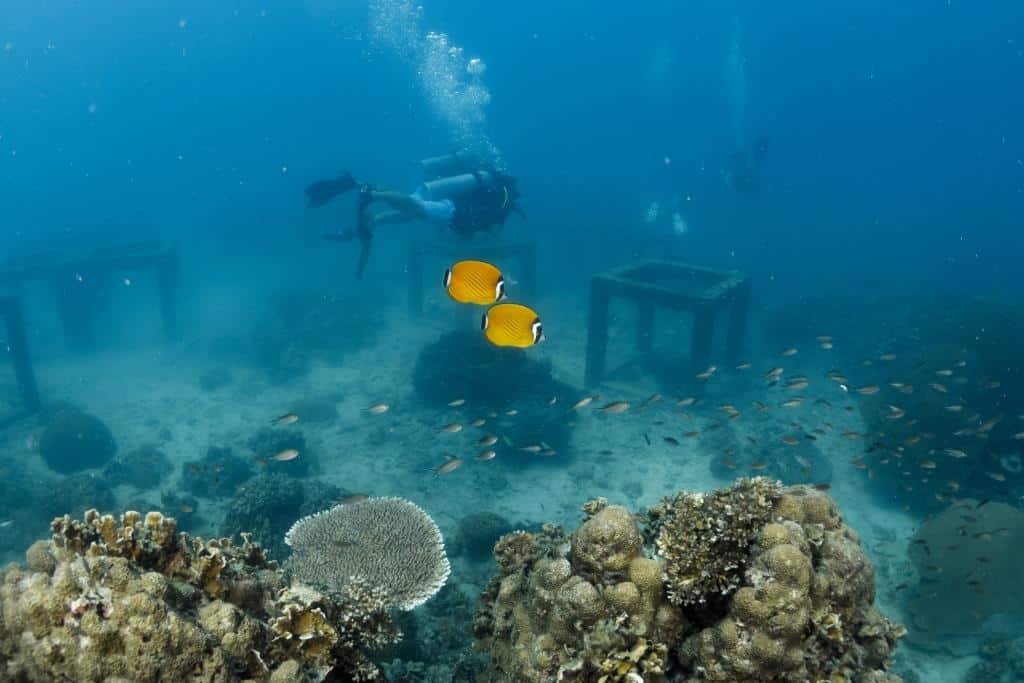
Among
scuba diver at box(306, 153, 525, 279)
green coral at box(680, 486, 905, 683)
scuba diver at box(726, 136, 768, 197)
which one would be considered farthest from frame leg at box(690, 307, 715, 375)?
scuba diver at box(726, 136, 768, 197)

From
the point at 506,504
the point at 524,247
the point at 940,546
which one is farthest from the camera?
the point at 524,247

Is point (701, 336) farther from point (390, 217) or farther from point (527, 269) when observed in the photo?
point (390, 217)

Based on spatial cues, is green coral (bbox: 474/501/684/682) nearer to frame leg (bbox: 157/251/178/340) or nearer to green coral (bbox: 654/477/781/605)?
green coral (bbox: 654/477/781/605)

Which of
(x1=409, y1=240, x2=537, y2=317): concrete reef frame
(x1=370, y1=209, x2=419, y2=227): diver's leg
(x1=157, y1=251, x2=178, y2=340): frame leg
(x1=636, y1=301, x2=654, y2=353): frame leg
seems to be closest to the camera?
(x1=370, y1=209, x2=419, y2=227): diver's leg

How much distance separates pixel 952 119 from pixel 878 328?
156761 mm

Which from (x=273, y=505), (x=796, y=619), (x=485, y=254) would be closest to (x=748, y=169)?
(x=485, y=254)

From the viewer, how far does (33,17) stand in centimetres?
15525

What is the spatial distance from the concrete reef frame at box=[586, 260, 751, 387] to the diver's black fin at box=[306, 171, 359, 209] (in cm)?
767

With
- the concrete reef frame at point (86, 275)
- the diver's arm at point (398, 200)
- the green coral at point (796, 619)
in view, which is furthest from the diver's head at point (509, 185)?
the concrete reef frame at point (86, 275)

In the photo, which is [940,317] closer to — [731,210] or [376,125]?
[731,210]

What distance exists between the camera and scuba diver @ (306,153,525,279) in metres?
13.1

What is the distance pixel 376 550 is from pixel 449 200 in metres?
10.3

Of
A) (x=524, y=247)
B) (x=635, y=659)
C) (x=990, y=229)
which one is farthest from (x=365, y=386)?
(x=990, y=229)

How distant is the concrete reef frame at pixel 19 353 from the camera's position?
1636 centimetres
